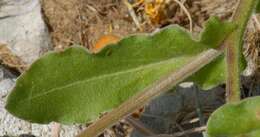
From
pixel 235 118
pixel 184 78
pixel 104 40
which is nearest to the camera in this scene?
pixel 235 118

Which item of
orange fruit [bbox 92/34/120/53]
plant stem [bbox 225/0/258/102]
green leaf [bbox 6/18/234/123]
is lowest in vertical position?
orange fruit [bbox 92/34/120/53]

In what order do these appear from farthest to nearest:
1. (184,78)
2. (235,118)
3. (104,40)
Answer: (104,40)
(184,78)
(235,118)

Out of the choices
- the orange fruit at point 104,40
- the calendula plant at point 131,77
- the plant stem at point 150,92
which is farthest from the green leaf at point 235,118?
the orange fruit at point 104,40

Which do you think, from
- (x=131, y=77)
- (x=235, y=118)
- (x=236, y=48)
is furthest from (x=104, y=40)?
(x=235, y=118)

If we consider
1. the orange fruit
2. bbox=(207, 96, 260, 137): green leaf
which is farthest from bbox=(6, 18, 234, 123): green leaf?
the orange fruit

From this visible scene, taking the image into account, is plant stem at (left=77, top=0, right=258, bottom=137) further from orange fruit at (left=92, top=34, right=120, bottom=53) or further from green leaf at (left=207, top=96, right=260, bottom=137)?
orange fruit at (left=92, top=34, right=120, bottom=53)

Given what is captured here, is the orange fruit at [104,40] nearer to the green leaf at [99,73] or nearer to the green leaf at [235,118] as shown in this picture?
the green leaf at [99,73]

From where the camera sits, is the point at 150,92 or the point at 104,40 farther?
the point at 104,40

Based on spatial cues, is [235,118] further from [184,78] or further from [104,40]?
[104,40]

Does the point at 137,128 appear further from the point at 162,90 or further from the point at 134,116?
the point at 162,90
